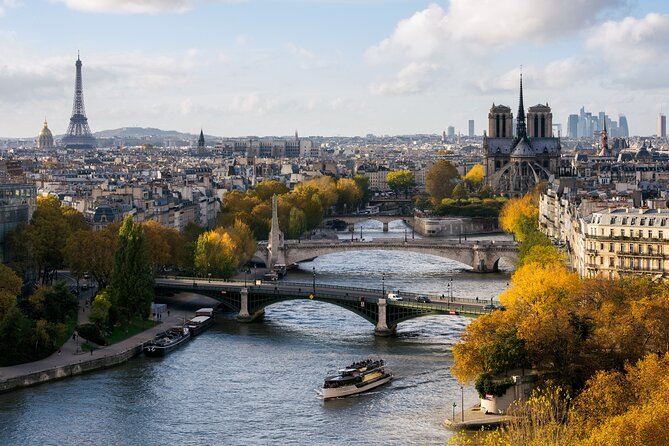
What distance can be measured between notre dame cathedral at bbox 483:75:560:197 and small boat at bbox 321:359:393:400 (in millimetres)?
79528

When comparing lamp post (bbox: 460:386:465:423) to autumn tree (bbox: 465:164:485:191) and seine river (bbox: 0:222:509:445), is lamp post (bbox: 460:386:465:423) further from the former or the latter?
autumn tree (bbox: 465:164:485:191)

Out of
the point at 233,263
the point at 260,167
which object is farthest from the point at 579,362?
the point at 260,167

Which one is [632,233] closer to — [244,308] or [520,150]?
[244,308]

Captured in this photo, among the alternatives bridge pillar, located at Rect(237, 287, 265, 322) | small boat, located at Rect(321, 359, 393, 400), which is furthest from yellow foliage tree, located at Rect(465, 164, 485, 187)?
small boat, located at Rect(321, 359, 393, 400)

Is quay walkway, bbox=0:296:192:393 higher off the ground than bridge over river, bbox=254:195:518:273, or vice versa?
bridge over river, bbox=254:195:518:273

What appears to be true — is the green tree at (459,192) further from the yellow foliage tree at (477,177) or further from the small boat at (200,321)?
the small boat at (200,321)

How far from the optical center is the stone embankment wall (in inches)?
1690

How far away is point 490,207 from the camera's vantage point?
11069 centimetres

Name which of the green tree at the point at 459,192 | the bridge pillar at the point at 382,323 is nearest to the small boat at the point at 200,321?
the bridge pillar at the point at 382,323

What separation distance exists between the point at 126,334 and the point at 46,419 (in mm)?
13173

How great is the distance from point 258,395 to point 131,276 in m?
14.1

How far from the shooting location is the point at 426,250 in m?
76.8

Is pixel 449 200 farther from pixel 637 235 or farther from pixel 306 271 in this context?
pixel 637 235

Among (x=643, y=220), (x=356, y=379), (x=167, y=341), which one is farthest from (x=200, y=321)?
(x=643, y=220)
